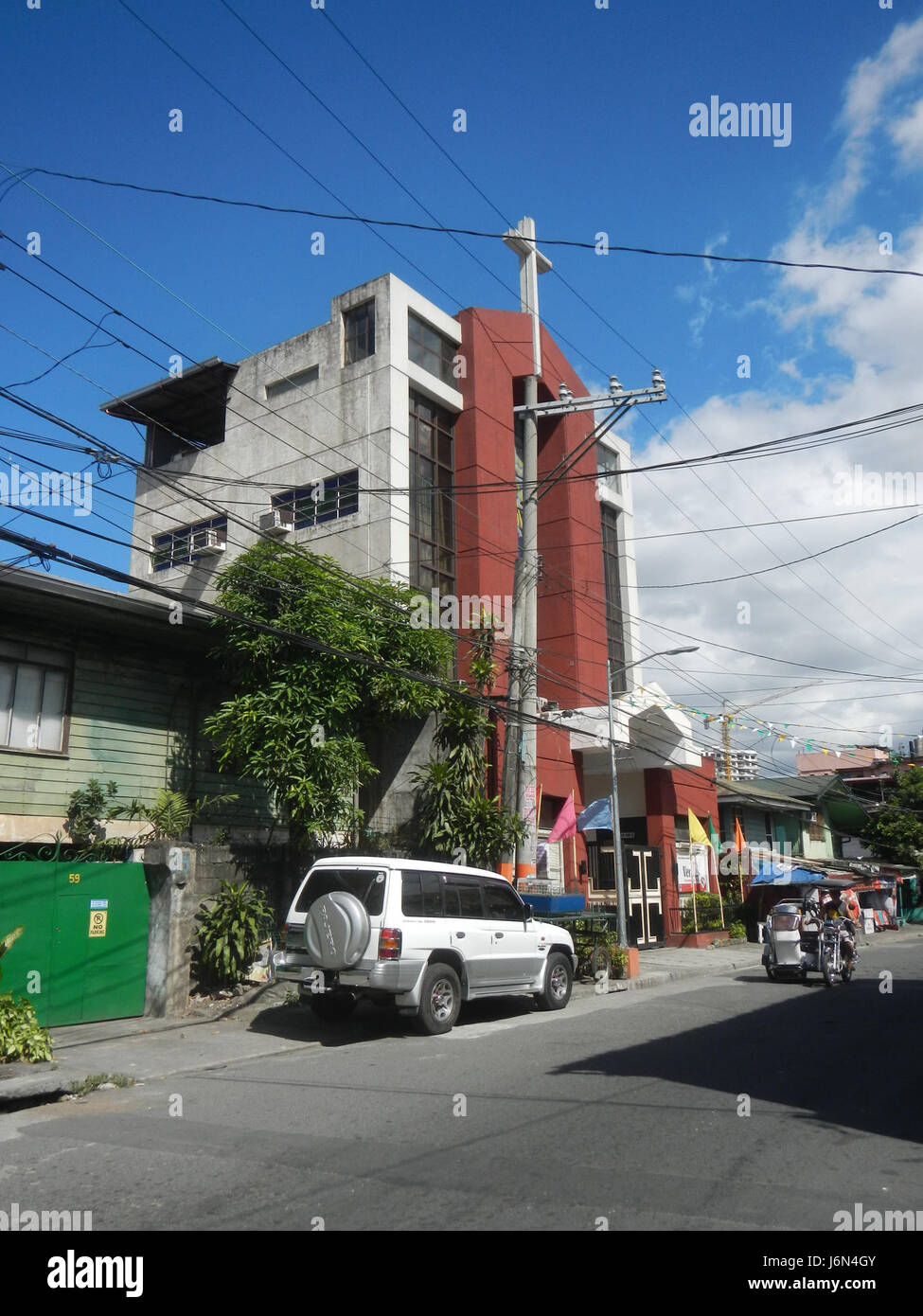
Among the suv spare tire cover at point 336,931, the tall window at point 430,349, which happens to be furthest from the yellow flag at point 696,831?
the suv spare tire cover at point 336,931

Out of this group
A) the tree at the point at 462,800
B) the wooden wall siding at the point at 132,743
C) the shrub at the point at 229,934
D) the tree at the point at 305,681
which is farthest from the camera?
the tree at the point at 462,800

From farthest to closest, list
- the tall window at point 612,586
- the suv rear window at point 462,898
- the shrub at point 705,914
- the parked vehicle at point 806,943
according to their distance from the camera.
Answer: the tall window at point 612,586 < the shrub at point 705,914 < the parked vehicle at point 806,943 < the suv rear window at point 462,898

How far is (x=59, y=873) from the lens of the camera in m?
13.2

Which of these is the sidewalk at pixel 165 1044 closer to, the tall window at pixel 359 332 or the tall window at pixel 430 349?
the tall window at pixel 430 349

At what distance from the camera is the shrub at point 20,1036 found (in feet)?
34.8

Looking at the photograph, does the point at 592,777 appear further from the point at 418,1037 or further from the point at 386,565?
the point at 418,1037

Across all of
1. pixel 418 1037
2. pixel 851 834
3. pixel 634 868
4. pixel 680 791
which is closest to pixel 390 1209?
pixel 418 1037

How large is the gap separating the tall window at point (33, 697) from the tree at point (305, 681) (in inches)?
93.0

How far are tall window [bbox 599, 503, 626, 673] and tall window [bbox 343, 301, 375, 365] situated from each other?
11089 millimetres

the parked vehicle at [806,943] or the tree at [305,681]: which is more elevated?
the tree at [305,681]

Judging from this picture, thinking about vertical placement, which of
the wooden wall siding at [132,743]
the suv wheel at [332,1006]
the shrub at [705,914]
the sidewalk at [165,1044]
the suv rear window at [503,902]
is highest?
the wooden wall siding at [132,743]

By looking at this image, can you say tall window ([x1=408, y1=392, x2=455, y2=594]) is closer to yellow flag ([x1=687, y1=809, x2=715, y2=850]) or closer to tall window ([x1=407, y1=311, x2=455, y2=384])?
tall window ([x1=407, y1=311, x2=455, y2=384])

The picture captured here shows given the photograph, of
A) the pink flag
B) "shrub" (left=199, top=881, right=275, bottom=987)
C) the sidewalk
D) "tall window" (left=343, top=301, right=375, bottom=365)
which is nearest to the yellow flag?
the pink flag
